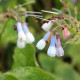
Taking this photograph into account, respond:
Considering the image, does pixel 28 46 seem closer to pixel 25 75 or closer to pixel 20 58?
pixel 20 58

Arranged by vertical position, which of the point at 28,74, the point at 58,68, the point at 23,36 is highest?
the point at 23,36

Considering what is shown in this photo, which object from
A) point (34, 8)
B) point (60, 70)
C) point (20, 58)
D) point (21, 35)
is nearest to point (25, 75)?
point (21, 35)

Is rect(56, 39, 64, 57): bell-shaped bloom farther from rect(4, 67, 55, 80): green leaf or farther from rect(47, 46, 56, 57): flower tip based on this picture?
rect(4, 67, 55, 80): green leaf

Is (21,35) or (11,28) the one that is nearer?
(21,35)

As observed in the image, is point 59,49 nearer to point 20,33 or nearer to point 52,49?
point 52,49

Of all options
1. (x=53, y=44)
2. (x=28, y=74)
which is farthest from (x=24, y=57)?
(x=53, y=44)

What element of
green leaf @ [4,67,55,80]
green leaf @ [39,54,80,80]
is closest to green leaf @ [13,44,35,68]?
green leaf @ [4,67,55,80]
